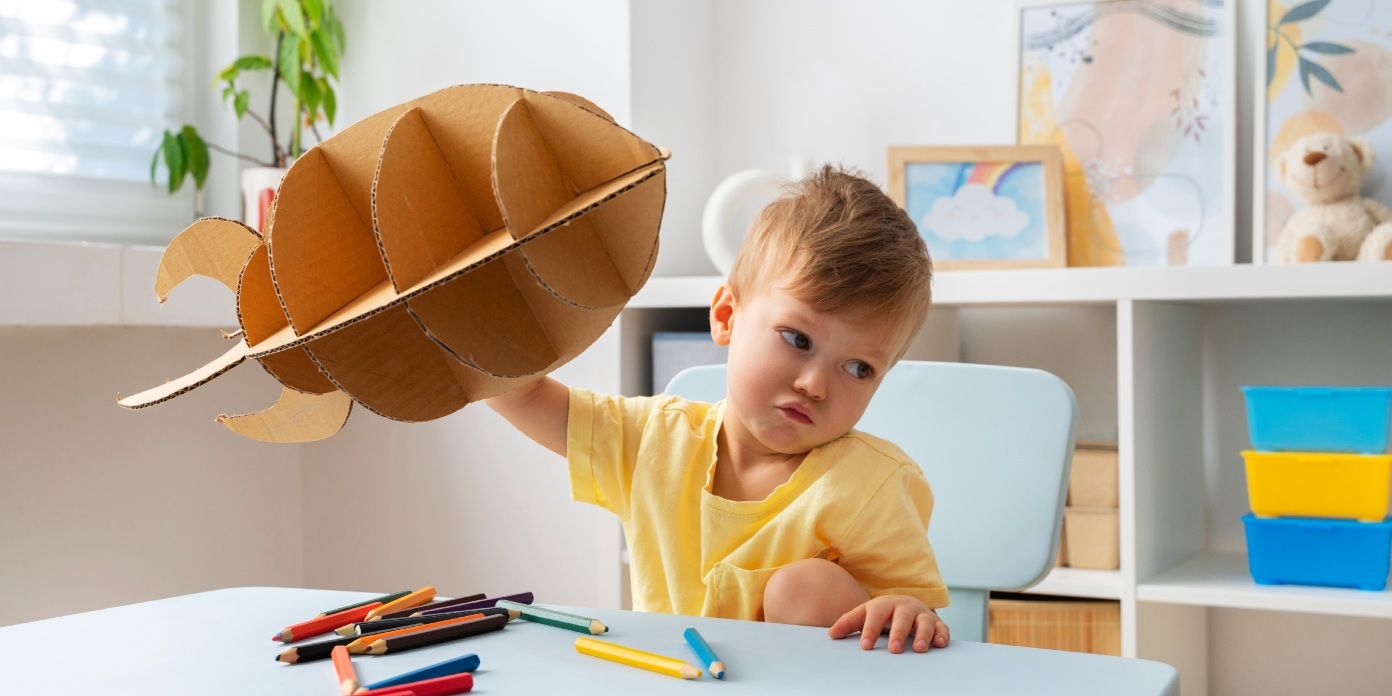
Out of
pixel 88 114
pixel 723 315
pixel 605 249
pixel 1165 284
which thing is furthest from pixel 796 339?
pixel 88 114

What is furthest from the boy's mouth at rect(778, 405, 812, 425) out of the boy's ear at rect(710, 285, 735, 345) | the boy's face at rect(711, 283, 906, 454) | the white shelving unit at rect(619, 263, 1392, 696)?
the white shelving unit at rect(619, 263, 1392, 696)

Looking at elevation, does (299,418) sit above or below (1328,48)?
below

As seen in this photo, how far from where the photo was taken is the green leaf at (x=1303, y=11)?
1667 mm

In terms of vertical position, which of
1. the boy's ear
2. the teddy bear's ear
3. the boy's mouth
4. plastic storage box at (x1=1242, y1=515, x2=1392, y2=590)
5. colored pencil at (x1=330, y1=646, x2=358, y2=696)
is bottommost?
plastic storage box at (x1=1242, y1=515, x2=1392, y2=590)

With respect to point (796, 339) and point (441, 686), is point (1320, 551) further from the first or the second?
point (441, 686)

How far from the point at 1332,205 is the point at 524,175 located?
4.72ft

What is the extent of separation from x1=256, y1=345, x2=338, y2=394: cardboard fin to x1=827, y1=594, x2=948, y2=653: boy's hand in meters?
0.29

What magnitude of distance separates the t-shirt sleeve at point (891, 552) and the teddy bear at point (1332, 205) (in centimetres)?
99

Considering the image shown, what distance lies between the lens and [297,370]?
54cm

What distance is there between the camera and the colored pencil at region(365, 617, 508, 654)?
608 mm

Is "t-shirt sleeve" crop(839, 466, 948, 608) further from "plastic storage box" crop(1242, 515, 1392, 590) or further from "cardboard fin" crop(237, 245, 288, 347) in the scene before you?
"plastic storage box" crop(1242, 515, 1392, 590)

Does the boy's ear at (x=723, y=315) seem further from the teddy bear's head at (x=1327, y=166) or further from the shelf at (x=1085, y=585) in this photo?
the teddy bear's head at (x=1327, y=166)

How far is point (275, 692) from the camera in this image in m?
0.55

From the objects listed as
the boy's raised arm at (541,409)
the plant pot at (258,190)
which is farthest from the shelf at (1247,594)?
the plant pot at (258,190)
